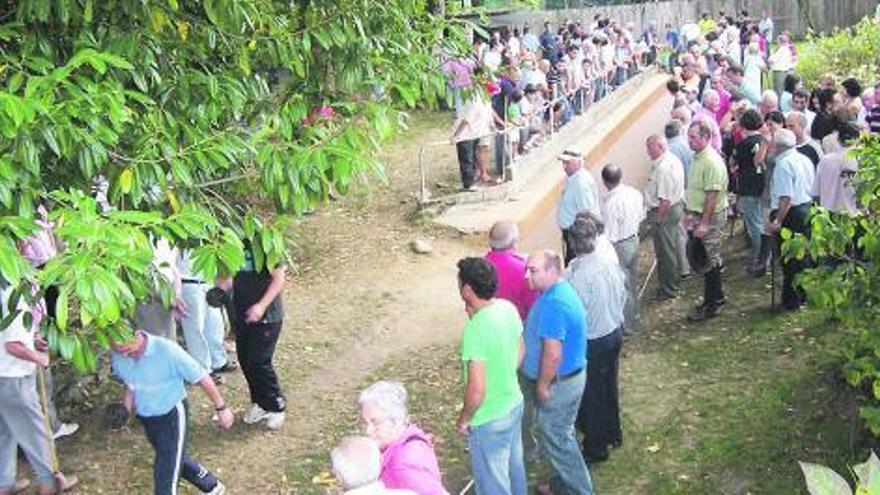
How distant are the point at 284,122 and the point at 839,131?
503 cm

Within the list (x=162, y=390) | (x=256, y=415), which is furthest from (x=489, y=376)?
(x=256, y=415)

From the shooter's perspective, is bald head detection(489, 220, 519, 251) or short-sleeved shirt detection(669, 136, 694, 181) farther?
short-sleeved shirt detection(669, 136, 694, 181)

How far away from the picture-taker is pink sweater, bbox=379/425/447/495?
4340 mm

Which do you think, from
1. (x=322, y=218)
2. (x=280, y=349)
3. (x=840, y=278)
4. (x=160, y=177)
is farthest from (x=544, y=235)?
(x=160, y=177)

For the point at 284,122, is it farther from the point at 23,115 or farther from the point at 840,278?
the point at 840,278

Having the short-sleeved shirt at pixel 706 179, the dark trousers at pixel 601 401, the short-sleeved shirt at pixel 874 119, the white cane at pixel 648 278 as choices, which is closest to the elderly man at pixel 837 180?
the short-sleeved shirt at pixel 706 179

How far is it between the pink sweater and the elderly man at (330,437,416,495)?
0.30 meters

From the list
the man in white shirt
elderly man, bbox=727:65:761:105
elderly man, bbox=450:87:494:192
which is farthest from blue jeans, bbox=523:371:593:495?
elderly man, bbox=727:65:761:105

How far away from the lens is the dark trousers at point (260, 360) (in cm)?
742

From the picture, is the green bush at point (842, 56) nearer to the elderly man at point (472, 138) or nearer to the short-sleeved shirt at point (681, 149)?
the elderly man at point (472, 138)

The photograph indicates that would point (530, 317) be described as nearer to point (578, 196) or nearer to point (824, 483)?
point (578, 196)

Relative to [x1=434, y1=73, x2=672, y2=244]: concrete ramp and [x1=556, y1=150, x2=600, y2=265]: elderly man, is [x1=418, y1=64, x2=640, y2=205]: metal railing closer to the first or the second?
[x1=434, y1=73, x2=672, y2=244]: concrete ramp

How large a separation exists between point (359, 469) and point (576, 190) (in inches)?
212

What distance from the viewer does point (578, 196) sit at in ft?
29.2
